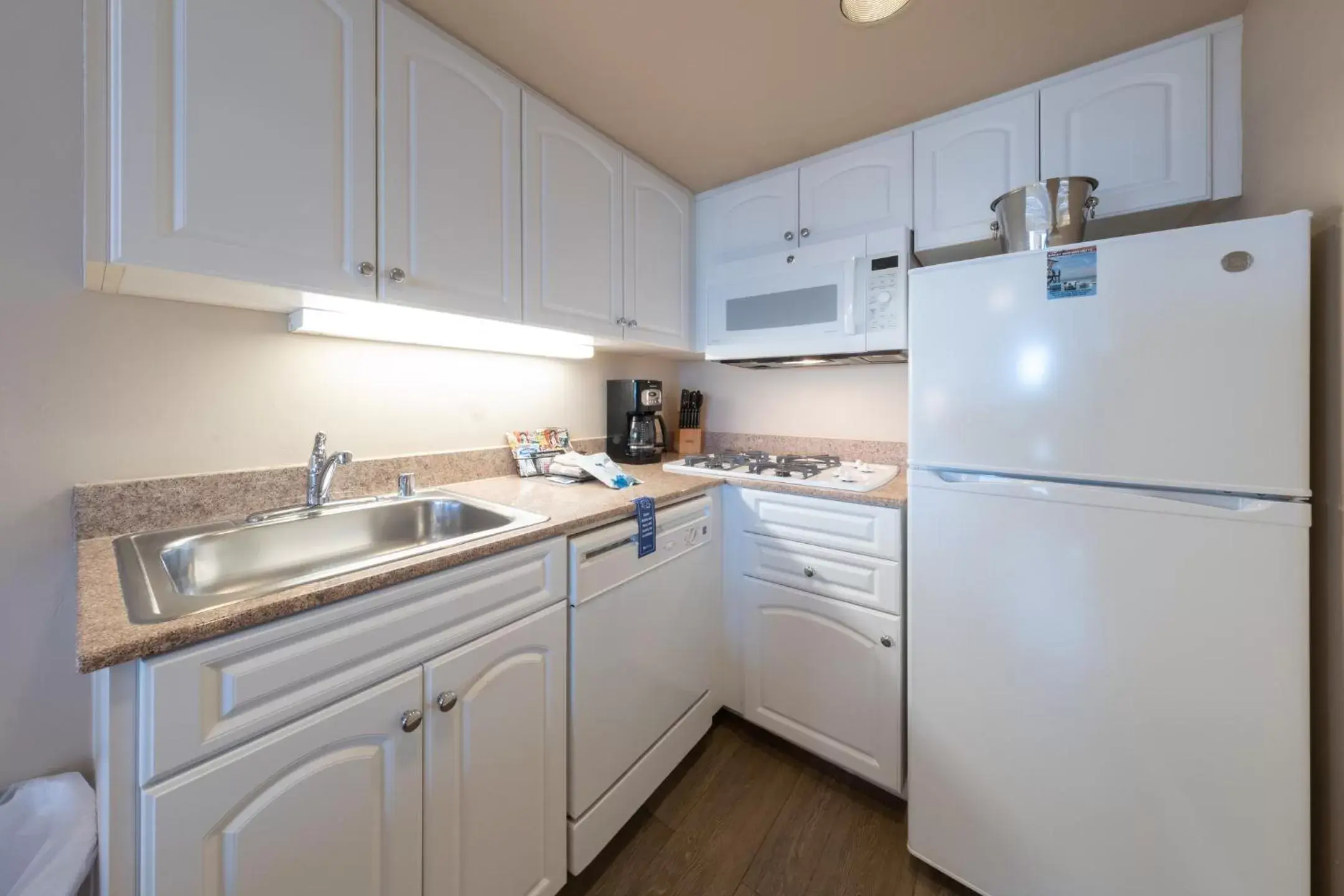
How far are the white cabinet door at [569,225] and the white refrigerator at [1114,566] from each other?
3.15 feet

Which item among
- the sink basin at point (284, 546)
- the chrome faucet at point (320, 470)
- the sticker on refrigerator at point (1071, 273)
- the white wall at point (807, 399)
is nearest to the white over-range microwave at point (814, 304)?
the white wall at point (807, 399)

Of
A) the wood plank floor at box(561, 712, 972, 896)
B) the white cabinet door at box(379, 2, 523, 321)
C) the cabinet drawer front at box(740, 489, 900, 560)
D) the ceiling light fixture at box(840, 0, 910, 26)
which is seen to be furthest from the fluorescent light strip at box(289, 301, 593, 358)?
the wood plank floor at box(561, 712, 972, 896)

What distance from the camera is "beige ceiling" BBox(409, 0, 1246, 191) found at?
3.65ft

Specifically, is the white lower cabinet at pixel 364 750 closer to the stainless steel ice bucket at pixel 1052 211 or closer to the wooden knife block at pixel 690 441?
the wooden knife block at pixel 690 441

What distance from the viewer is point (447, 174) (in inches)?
45.3

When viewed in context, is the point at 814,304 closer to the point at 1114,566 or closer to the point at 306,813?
the point at 1114,566

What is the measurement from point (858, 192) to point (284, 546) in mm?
2041

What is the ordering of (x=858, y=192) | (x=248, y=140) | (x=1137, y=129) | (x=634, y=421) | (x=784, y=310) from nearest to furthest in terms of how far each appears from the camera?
1. (x=248, y=140)
2. (x=1137, y=129)
3. (x=858, y=192)
4. (x=784, y=310)
5. (x=634, y=421)

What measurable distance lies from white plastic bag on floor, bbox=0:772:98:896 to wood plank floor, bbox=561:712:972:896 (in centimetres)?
91

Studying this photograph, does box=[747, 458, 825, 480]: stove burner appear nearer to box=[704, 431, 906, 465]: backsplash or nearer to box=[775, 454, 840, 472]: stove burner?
box=[775, 454, 840, 472]: stove burner

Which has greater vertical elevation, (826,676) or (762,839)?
(826,676)

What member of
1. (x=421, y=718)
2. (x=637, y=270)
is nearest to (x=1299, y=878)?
(x=421, y=718)

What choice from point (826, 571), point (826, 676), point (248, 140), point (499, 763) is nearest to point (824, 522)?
point (826, 571)

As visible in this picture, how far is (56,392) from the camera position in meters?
0.92
